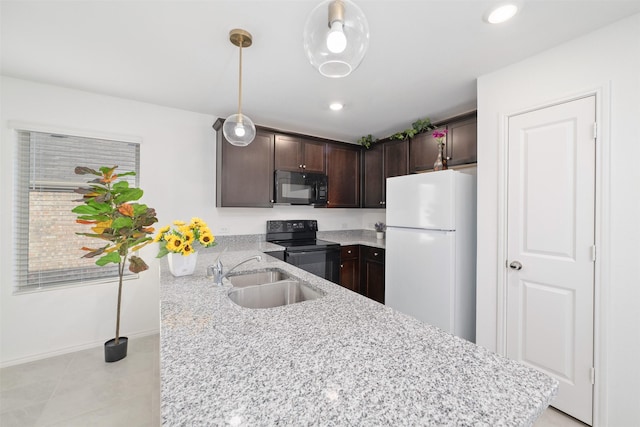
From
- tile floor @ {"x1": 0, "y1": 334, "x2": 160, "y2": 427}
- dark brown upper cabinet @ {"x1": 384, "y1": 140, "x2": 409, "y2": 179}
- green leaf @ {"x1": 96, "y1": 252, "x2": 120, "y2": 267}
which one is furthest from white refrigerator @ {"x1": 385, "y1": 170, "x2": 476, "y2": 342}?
green leaf @ {"x1": 96, "y1": 252, "x2": 120, "y2": 267}

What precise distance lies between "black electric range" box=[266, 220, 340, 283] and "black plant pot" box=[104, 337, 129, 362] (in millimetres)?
1655

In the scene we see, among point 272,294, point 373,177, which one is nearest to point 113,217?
point 272,294

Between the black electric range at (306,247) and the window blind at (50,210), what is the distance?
183cm

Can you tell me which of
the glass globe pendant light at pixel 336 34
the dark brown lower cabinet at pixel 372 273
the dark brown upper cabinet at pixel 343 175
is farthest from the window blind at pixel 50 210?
the dark brown lower cabinet at pixel 372 273

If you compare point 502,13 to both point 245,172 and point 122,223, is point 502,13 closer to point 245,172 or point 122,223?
point 245,172

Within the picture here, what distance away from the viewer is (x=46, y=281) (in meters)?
2.40

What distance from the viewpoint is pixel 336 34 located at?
2.73ft

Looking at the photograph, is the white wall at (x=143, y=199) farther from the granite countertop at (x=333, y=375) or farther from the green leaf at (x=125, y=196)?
the granite countertop at (x=333, y=375)

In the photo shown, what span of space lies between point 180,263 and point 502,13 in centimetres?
236

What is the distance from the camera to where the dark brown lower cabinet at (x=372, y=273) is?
129 inches

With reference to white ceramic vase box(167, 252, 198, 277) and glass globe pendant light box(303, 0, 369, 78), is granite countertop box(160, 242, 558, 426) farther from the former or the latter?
glass globe pendant light box(303, 0, 369, 78)

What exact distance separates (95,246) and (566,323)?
3.87 m

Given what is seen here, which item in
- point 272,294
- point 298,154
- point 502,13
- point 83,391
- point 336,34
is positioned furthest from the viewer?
point 298,154

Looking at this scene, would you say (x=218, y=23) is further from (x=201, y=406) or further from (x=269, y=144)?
(x=201, y=406)
